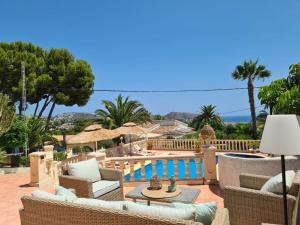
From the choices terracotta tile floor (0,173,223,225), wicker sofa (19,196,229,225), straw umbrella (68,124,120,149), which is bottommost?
terracotta tile floor (0,173,223,225)

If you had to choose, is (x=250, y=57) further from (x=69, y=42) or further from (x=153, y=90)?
(x=69, y=42)

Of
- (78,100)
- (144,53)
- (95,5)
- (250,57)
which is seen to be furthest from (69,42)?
(250,57)

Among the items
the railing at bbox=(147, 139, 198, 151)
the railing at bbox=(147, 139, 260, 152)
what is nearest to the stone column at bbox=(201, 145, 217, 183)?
the railing at bbox=(147, 139, 260, 152)

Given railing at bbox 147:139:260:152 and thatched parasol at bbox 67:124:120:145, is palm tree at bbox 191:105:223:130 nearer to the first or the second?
railing at bbox 147:139:260:152

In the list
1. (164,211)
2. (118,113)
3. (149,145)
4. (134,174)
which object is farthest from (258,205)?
(118,113)

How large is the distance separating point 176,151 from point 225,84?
9.79m

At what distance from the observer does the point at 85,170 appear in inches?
196

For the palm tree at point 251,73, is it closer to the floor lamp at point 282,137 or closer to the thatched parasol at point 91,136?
the thatched parasol at point 91,136

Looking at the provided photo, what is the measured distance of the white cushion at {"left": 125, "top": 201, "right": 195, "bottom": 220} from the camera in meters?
2.19

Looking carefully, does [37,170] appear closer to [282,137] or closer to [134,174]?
[134,174]

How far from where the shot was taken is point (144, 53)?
1132 inches

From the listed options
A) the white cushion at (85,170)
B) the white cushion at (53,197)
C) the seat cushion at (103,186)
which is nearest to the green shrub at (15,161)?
the white cushion at (85,170)

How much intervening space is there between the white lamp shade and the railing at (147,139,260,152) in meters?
10.9

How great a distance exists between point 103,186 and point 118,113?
1241 cm
